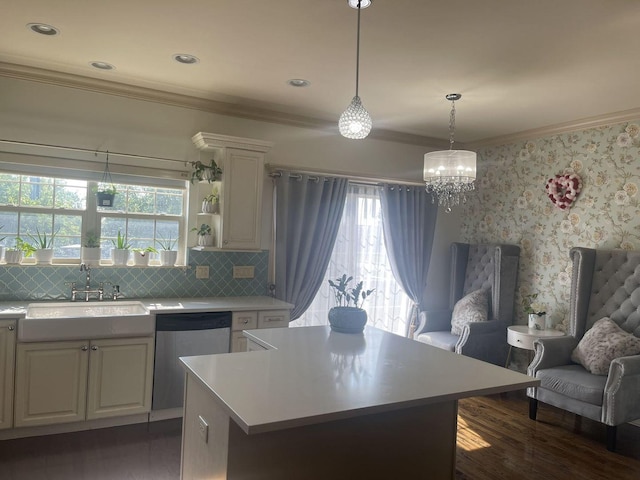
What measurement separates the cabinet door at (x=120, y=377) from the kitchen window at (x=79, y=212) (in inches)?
36.7

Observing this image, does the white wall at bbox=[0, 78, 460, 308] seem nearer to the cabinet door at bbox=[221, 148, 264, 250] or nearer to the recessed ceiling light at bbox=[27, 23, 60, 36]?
the cabinet door at bbox=[221, 148, 264, 250]

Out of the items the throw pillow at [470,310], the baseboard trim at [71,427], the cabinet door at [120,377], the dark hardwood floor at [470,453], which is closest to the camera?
the dark hardwood floor at [470,453]

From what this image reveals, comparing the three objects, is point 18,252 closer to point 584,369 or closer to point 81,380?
point 81,380

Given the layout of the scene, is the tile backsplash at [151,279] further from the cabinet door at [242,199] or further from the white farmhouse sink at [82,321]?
the cabinet door at [242,199]

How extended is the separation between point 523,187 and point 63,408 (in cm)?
465

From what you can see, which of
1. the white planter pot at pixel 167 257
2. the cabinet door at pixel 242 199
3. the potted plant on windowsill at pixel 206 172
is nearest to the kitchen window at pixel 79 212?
the white planter pot at pixel 167 257

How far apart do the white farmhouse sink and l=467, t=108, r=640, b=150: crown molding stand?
13.2ft

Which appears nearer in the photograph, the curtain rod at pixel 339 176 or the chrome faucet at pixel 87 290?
the chrome faucet at pixel 87 290

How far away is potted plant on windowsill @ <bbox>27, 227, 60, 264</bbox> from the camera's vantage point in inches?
149

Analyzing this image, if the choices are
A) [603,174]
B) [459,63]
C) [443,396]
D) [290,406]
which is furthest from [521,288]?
[290,406]

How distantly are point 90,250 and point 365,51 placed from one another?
2602 millimetres

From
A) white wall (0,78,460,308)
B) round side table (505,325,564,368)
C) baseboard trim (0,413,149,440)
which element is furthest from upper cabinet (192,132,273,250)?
round side table (505,325,564,368)

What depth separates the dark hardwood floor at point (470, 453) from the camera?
117 inches

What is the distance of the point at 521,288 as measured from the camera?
513 centimetres
